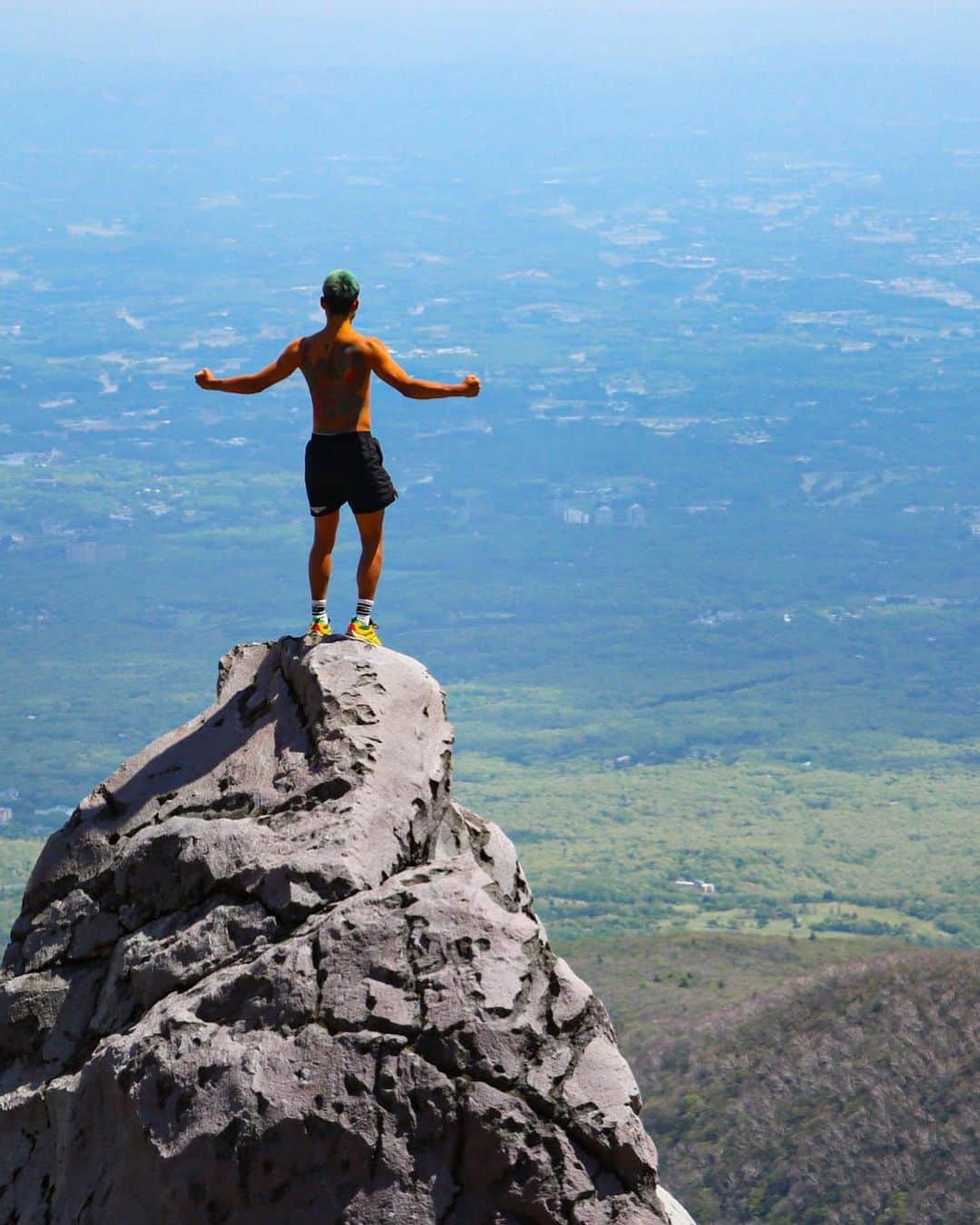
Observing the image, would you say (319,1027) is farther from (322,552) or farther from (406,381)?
(406,381)

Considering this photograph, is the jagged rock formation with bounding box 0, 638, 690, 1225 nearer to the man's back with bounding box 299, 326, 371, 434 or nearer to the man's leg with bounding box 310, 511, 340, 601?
the man's leg with bounding box 310, 511, 340, 601

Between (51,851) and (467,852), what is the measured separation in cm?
343

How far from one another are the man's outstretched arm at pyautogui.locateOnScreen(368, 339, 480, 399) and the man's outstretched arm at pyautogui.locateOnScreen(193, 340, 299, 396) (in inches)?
24.9

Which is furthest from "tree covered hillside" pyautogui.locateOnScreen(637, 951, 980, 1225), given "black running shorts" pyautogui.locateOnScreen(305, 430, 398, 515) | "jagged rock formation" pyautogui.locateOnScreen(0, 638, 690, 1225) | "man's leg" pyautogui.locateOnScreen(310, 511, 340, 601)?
"jagged rock formation" pyautogui.locateOnScreen(0, 638, 690, 1225)

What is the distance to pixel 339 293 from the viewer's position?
15.2 meters

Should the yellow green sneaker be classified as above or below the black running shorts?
below

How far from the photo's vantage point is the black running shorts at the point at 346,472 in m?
15.6

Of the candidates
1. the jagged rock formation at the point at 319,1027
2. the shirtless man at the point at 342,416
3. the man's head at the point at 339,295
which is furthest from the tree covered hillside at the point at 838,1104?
the jagged rock formation at the point at 319,1027

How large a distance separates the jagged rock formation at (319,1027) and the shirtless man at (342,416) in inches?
89.0

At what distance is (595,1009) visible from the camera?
38.7 feet

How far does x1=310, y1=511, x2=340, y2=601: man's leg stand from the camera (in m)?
15.9

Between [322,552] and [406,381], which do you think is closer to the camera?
[406,381]

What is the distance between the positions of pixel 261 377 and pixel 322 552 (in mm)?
1553

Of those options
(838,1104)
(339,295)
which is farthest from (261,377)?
(838,1104)
